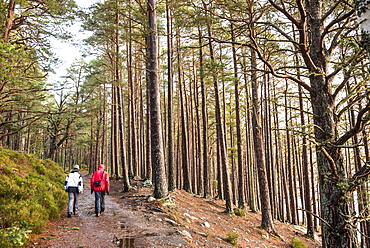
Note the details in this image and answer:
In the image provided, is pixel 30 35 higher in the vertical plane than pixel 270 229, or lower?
higher

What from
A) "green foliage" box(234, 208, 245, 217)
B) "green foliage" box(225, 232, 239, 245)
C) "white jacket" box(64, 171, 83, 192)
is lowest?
"green foliage" box(234, 208, 245, 217)

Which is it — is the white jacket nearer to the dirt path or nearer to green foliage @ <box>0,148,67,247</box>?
green foliage @ <box>0,148,67,247</box>

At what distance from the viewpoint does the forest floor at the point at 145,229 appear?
5.39 m

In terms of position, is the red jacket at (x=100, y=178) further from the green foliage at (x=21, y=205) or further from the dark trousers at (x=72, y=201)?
the green foliage at (x=21, y=205)

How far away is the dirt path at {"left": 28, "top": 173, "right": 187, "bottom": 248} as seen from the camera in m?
5.24

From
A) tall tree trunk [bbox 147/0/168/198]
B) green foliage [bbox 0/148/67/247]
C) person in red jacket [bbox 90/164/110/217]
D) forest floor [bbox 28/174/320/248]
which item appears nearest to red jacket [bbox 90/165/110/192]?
person in red jacket [bbox 90/164/110/217]

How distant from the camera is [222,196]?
17078 mm

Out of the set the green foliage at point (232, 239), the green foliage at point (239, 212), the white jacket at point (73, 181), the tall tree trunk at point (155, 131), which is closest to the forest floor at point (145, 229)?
the green foliage at point (232, 239)

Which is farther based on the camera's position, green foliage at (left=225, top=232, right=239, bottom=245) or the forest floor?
green foliage at (left=225, top=232, right=239, bottom=245)

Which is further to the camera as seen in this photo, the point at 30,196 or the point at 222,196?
the point at 222,196

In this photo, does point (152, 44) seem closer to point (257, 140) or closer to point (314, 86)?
point (257, 140)

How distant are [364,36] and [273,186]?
17.1 metres

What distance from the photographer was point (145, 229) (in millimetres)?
6391

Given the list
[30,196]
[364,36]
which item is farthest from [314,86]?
[30,196]
